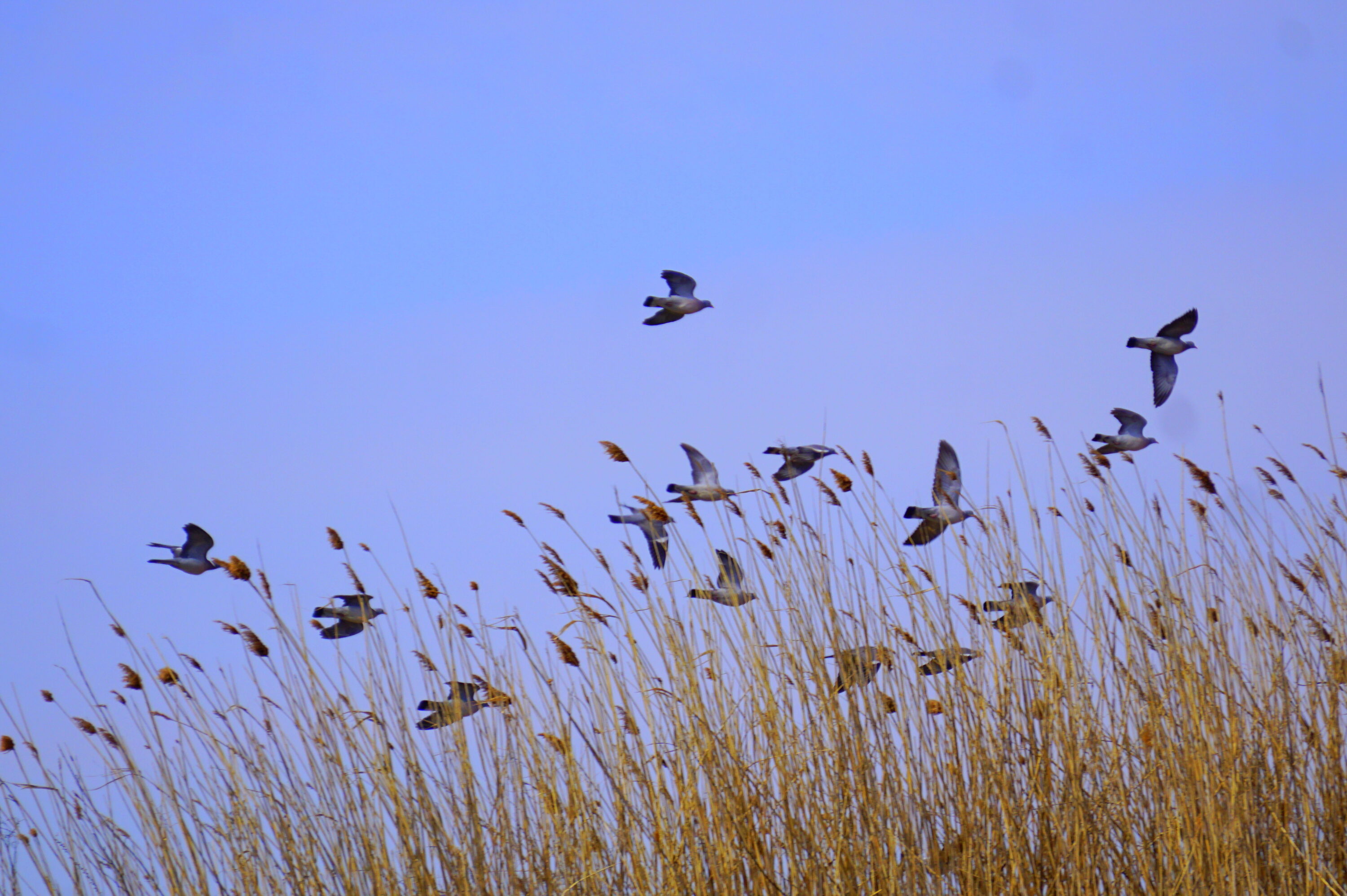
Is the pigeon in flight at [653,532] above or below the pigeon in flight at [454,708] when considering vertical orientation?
above

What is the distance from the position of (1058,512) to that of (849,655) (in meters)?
0.87

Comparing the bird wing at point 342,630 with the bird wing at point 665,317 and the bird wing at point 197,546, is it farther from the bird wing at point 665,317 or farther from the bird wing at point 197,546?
the bird wing at point 665,317

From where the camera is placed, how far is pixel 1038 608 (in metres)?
2.89

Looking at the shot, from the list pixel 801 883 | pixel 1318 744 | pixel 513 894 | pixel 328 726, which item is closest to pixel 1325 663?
pixel 1318 744

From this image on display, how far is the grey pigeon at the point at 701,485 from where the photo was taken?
2.80 m

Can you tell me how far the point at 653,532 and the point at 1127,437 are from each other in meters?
1.76

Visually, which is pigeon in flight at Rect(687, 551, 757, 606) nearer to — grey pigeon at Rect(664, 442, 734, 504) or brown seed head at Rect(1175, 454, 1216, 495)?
grey pigeon at Rect(664, 442, 734, 504)

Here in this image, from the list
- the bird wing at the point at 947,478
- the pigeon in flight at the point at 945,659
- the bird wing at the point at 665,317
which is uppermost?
the bird wing at the point at 665,317

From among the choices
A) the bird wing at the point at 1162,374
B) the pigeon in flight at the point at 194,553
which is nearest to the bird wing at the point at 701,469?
the pigeon in flight at the point at 194,553

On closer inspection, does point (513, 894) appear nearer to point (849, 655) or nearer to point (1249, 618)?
point (849, 655)

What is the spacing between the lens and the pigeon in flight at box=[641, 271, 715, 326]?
142 inches

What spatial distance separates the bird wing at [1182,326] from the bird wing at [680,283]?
5.57 feet

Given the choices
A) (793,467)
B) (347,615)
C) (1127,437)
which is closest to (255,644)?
(347,615)

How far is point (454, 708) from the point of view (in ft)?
8.91
